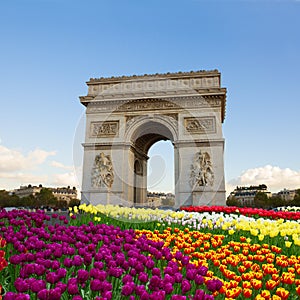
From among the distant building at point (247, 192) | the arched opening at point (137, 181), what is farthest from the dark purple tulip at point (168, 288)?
the distant building at point (247, 192)

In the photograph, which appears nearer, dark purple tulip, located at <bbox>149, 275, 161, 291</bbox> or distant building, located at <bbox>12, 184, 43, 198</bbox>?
dark purple tulip, located at <bbox>149, 275, 161, 291</bbox>

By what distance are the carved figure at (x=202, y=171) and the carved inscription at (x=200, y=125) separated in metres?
1.70

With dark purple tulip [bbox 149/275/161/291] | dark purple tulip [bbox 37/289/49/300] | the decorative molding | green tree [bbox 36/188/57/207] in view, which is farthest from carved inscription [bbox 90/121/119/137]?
green tree [bbox 36/188/57/207]

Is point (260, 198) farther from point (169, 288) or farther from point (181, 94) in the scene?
point (169, 288)

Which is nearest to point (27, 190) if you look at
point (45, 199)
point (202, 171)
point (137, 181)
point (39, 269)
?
point (45, 199)

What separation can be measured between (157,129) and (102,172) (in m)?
5.80

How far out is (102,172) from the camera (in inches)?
1010

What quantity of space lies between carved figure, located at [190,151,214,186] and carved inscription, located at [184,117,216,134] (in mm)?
1696

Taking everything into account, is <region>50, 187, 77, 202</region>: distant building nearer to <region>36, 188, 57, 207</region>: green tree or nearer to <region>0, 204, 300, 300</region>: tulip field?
<region>36, 188, 57, 207</region>: green tree

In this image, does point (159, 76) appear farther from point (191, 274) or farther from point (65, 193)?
point (65, 193)

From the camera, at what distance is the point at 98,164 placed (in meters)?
26.0

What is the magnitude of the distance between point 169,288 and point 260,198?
78.0 meters

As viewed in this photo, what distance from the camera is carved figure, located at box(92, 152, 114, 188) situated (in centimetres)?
2550

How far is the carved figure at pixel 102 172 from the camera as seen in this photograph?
2550cm
